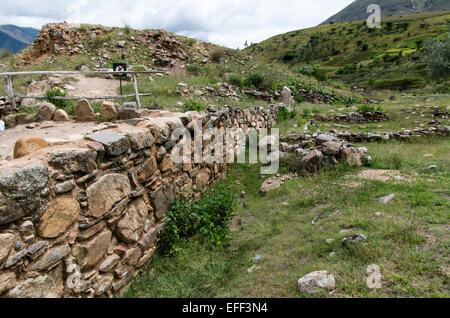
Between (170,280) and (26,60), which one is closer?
(170,280)

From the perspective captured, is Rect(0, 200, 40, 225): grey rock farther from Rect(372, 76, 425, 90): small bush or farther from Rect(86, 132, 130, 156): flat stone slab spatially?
Rect(372, 76, 425, 90): small bush

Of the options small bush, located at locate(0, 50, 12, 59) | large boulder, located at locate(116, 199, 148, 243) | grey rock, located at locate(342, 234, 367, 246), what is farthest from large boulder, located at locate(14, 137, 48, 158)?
small bush, located at locate(0, 50, 12, 59)

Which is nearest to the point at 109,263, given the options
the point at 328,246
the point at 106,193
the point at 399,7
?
the point at 106,193

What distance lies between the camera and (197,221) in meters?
3.61

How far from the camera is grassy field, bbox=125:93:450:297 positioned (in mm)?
2301

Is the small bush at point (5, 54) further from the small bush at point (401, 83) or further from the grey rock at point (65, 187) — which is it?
the small bush at point (401, 83)

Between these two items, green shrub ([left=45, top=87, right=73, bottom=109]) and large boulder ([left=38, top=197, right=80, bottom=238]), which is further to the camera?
green shrub ([left=45, top=87, right=73, bottom=109])

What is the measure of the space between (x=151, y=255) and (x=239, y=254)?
1.10m

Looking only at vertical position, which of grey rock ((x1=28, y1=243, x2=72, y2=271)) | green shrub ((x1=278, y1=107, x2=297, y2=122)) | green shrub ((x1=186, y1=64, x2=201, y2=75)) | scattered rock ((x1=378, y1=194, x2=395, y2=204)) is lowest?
scattered rock ((x1=378, y1=194, x2=395, y2=204))

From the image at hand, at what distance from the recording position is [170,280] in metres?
2.80

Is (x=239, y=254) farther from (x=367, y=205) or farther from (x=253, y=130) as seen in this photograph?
(x=253, y=130)

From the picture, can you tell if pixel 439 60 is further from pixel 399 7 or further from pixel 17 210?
pixel 399 7

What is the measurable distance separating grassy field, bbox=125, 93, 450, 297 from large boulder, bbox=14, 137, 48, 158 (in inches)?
67.3
